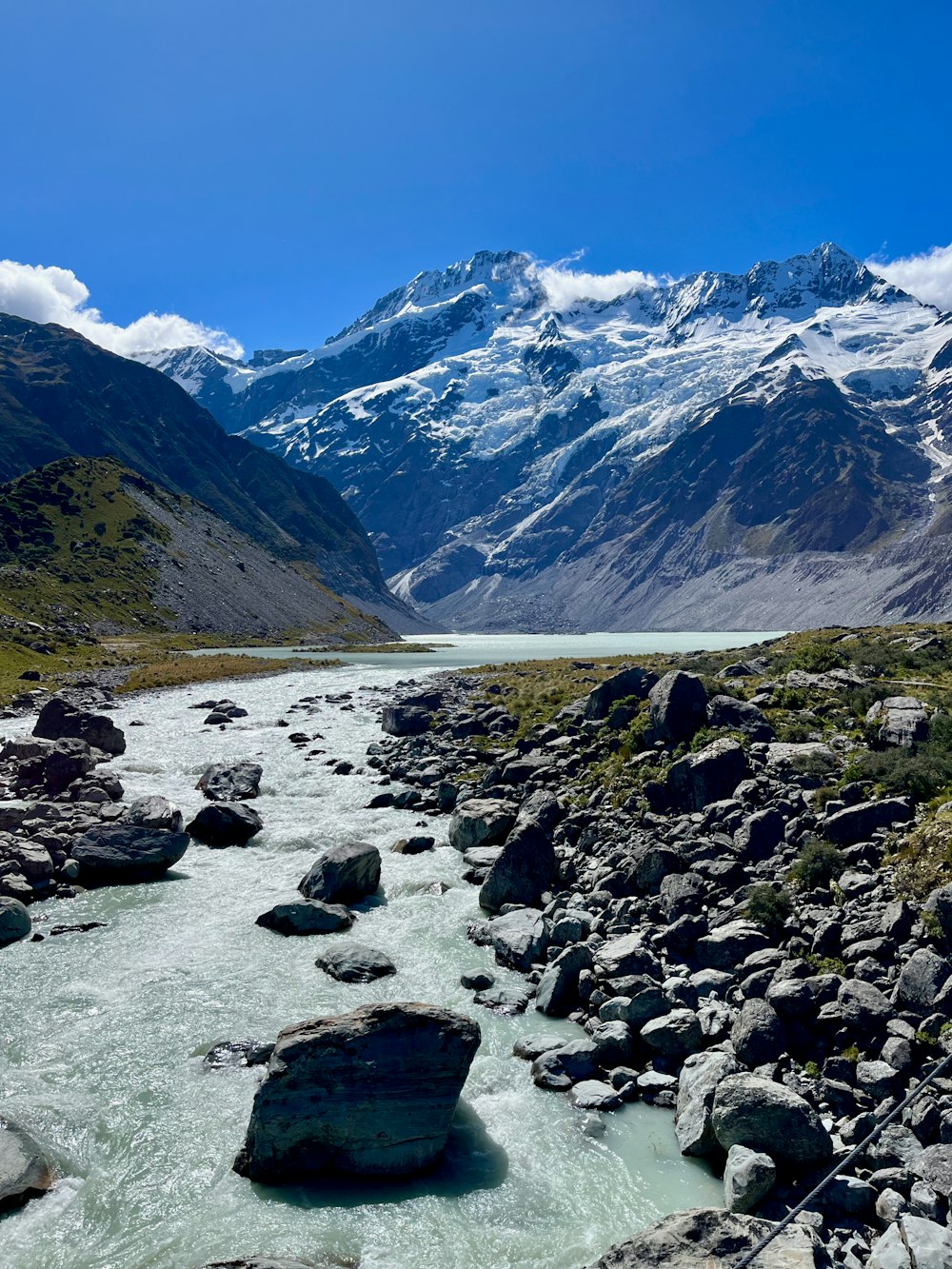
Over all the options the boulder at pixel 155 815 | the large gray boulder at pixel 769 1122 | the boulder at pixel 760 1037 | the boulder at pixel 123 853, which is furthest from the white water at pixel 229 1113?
the boulder at pixel 155 815

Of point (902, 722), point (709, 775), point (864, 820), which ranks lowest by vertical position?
point (709, 775)

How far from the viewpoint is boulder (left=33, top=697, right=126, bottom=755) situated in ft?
155

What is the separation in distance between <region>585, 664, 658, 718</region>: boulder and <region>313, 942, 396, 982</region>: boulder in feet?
68.4

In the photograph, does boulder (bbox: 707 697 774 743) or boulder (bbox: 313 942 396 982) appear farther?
boulder (bbox: 707 697 774 743)

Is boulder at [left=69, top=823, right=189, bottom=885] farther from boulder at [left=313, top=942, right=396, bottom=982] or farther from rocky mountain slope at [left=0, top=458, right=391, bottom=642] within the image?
rocky mountain slope at [left=0, top=458, right=391, bottom=642]

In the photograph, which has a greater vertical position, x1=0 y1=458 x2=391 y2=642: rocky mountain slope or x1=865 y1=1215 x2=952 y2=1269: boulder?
x1=0 y1=458 x2=391 y2=642: rocky mountain slope

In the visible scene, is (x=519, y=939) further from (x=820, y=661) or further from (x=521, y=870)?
(x=820, y=661)

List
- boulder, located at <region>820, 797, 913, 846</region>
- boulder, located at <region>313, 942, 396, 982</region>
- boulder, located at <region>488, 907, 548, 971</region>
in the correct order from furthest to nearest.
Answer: boulder, located at <region>488, 907, 548, 971</region>
boulder, located at <region>820, 797, 913, 846</region>
boulder, located at <region>313, 942, 396, 982</region>

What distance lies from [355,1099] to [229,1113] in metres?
3.18

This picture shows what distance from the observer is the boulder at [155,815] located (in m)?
31.7

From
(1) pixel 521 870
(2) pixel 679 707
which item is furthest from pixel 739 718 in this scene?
(1) pixel 521 870

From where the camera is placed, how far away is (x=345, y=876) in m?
26.9

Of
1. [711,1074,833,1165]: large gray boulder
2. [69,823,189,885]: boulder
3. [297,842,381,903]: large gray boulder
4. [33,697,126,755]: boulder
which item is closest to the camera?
[711,1074,833,1165]: large gray boulder

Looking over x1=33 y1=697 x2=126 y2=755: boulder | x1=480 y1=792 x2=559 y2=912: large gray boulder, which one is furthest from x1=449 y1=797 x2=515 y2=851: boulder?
x1=33 y1=697 x2=126 y2=755: boulder
